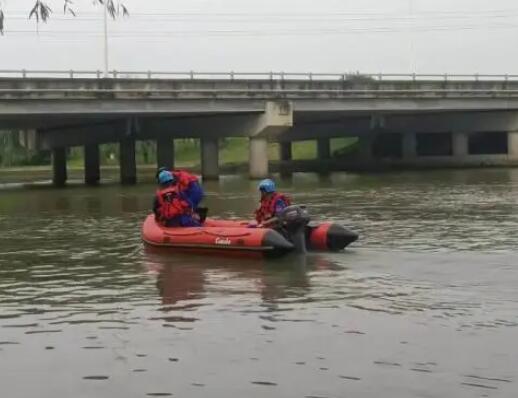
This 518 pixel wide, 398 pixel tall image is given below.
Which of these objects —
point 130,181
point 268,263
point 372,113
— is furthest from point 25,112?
point 268,263

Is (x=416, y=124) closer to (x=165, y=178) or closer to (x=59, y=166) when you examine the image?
(x=59, y=166)

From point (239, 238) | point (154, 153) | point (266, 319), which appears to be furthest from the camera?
point (154, 153)

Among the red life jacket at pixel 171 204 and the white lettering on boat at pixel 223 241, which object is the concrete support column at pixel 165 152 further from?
the white lettering on boat at pixel 223 241

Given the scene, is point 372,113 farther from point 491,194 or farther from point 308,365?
point 308,365

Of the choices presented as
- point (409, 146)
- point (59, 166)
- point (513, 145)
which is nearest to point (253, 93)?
point (59, 166)

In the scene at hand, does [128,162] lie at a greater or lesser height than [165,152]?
lesser

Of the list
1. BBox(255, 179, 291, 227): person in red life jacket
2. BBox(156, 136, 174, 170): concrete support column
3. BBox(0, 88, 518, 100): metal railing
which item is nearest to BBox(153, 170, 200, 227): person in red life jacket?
BBox(255, 179, 291, 227): person in red life jacket

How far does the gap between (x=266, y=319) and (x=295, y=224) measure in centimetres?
509

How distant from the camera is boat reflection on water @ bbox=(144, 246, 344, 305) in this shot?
469 inches

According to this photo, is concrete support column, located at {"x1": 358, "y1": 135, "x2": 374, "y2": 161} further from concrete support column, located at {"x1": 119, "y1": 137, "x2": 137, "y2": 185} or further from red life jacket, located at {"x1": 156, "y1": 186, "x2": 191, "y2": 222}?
red life jacket, located at {"x1": 156, "y1": 186, "x2": 191, "y2": 222}

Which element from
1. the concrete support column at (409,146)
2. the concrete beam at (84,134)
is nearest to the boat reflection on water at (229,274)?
the concrete beam at (84,134)

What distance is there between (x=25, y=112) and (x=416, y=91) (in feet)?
79.5

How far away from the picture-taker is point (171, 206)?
16172 millimetres

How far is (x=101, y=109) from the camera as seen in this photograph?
4544cm
